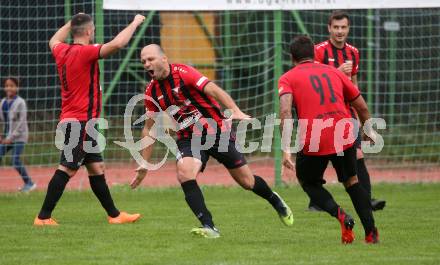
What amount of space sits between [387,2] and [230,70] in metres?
3.17

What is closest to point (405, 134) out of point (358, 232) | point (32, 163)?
point (32, 163)

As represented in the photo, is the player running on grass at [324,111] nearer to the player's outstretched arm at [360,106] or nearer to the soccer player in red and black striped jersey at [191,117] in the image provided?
the player's outstretched arm at [360,106]

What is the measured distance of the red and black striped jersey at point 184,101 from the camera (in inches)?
332

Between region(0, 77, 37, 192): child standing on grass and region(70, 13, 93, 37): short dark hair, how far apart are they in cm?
450

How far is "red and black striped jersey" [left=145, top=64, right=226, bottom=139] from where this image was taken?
27.7ft

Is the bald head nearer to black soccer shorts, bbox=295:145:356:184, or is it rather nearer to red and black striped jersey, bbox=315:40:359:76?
black soccer shorts, bbox=295:145:356:184

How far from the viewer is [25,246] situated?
800 centimetres

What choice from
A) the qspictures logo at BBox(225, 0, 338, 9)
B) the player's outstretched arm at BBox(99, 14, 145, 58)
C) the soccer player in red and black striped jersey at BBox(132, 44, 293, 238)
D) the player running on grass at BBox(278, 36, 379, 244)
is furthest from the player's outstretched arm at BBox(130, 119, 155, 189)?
the qspictures logo at BBox(225, 0, 338, 9)

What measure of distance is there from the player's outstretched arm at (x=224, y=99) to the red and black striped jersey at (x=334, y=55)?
7.60ft

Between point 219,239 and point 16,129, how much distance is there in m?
6.47

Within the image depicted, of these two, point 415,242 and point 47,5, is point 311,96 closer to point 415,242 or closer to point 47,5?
point 415,242

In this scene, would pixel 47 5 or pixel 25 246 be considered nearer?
pixel 25 246

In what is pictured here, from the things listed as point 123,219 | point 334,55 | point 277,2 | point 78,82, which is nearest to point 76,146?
point 78,82

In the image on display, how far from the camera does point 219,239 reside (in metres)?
8.23
